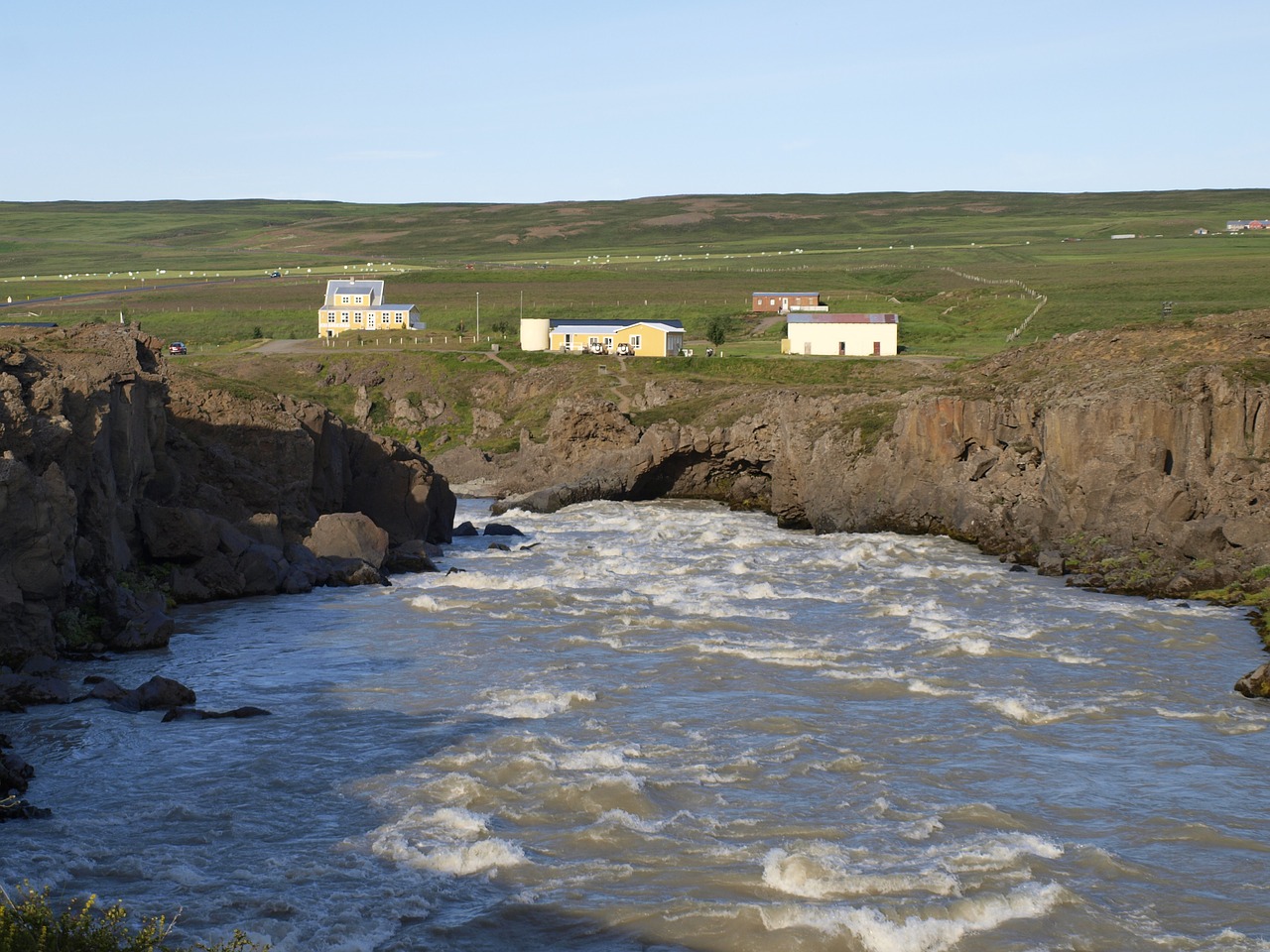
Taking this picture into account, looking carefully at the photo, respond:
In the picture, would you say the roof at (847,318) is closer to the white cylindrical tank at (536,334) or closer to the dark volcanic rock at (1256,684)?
the white cylindrical tank at (536,334)

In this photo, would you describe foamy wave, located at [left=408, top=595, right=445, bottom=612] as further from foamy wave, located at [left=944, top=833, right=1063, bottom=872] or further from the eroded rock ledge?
foamy wave, located at [left=944, top=833, right=1063, bottom=872]

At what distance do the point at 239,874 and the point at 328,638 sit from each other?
17887 mm

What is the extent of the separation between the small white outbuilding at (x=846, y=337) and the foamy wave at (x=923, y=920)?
3598 inches

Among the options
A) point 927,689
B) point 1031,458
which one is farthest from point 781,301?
point 927,689

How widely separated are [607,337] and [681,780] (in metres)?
95.2

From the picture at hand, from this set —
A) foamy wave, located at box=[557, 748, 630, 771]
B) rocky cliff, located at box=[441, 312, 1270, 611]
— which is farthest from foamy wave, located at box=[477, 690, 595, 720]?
rocky cliff, located at box=[441, 312, 1270, 611]

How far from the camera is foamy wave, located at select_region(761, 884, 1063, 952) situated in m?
20.5

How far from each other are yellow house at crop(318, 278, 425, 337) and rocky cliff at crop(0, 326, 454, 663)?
79.3 m

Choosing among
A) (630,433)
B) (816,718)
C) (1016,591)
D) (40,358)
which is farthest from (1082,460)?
(40,358)

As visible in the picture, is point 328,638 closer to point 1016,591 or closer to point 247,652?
point 247,652

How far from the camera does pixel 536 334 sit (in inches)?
4860

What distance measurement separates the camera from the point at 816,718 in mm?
31719

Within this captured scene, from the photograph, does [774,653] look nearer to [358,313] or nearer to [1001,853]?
[1001,853]

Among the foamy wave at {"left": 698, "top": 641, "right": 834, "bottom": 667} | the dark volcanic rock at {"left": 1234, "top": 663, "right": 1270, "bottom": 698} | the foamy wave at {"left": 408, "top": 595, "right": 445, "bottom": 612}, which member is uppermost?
the dark volcanic rock at {"left": 1234, "top": 663, "right": 1270, "bottom": 698}
